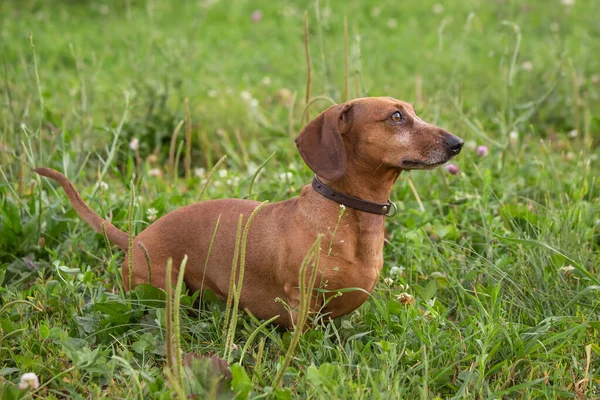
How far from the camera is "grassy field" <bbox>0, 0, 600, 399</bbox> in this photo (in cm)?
244

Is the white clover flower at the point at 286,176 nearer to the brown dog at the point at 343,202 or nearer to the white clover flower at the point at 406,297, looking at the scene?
the brown dog at the point at 343,202

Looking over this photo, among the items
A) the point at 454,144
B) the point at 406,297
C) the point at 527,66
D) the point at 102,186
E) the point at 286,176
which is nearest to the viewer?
the point at 454,144

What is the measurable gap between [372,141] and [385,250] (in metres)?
0.94

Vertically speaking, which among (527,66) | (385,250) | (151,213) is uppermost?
(527,66)

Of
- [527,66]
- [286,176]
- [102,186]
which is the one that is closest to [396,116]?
[286,176]

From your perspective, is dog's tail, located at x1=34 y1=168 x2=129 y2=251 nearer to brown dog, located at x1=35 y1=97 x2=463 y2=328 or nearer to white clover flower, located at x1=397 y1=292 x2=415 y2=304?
brown dog, located at x1=35 y1=97 x2=463 y2=328

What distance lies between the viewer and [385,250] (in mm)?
3441

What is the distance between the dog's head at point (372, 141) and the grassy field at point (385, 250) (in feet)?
1.32

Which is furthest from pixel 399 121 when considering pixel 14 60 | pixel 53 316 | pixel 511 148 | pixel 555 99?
pixel 14 60

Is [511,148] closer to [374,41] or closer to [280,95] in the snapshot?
[280,95]

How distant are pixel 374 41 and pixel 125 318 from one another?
508 cm

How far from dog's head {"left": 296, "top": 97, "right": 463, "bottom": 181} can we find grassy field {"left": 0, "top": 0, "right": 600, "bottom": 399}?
0.40 m

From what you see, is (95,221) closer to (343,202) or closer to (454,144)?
(343,202)

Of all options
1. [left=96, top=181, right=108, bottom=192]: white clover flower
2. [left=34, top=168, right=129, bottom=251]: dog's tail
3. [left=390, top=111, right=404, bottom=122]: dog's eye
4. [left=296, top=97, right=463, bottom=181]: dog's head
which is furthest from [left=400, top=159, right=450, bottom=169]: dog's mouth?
[left=96, top=181, right=108, bottom=192]: white clover flower
